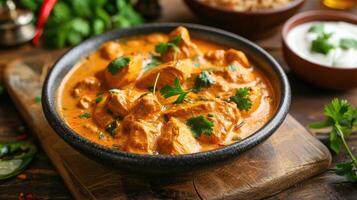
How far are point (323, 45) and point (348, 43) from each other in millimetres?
248

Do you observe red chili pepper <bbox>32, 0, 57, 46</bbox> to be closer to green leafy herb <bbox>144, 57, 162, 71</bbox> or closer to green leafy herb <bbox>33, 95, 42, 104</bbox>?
green leafy herb <bbox>33, 95, 42, 104</bbox>

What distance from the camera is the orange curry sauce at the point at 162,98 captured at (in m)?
3.43

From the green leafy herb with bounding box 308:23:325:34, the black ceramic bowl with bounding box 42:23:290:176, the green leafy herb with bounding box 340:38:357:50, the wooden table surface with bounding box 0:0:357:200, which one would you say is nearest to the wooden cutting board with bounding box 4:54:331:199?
the wooden table surface with bounding box 0:0:357:200

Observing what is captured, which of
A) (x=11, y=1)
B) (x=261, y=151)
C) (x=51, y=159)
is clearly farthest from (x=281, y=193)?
(x=11, y=1)

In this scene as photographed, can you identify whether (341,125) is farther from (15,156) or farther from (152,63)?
(15,156)

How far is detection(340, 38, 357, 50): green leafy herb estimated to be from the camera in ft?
15.6

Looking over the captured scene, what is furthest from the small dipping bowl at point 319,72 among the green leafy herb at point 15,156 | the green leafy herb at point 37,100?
the green leafy herb at point 15,156

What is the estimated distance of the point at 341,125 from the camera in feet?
13.1

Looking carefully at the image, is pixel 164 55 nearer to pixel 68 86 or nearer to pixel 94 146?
pixel 68 86

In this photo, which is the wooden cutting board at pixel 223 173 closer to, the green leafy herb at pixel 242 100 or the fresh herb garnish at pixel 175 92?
the green leafy herb at pixel 242 100

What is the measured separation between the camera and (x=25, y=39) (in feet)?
17.8

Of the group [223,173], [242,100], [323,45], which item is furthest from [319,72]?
[223,173]

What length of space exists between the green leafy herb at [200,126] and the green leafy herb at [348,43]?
6.43 feet

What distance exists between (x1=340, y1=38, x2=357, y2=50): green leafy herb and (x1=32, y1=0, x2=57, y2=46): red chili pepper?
291 cm
